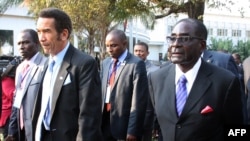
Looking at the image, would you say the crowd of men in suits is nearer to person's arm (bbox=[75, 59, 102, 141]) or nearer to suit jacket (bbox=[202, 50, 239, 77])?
person's arm (bbox=[75, 59, 102, 141])

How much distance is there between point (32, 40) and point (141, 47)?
10.9 ft

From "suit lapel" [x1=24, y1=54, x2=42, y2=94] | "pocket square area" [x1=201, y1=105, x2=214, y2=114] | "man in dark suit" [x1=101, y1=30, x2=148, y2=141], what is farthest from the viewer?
"man in dark suit" [x1=101, y1=30, x2=148, y2=141]

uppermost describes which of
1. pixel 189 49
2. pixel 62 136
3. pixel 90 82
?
pixel 189 49

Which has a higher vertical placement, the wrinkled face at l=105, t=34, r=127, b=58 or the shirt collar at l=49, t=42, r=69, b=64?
the wrinkled face at l=105, t=34, r=127, b=58

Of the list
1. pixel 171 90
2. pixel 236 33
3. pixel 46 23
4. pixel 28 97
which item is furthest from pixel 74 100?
pixel 236 33

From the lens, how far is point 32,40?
5.41 m

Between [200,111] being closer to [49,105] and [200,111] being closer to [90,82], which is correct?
[90,82]

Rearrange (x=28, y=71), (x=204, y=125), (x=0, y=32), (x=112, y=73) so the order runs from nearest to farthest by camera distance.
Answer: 1. (x=204, y=125)
2. (x=28, y=71)
3. (x=112, y=73)
4. (x=0, y=32)

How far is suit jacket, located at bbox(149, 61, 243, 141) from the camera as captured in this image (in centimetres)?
341

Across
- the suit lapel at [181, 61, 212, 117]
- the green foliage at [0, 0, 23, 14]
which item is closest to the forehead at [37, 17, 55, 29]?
the suit lapel at [181, 61, 212, 117]

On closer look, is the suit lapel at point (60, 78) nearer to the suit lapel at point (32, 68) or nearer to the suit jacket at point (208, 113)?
the suit jacket at point (208, 113)

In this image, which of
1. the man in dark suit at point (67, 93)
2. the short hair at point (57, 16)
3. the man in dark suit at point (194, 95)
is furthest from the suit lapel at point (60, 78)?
the man in dark suit at point (194, 95)

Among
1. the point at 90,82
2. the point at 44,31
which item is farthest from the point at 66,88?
the point at 44,31

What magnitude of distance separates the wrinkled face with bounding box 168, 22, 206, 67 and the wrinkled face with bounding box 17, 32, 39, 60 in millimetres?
2306
